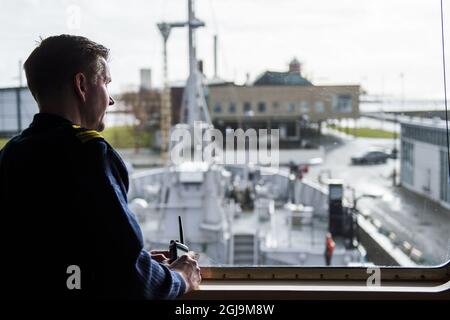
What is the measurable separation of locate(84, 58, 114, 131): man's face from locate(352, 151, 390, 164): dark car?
6338mm

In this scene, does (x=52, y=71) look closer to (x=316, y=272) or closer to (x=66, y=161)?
(x=66, y=161)

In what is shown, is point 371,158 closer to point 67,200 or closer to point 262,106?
point 262,106

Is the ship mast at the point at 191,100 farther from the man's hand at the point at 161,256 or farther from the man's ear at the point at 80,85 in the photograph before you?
the man's ear at the point at 80,85

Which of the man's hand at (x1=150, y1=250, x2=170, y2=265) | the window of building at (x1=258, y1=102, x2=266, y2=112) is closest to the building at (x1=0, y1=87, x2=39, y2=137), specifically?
the man's hand at (x1=150, y1=250, x2=170, y2=265)

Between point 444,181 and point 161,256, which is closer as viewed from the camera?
point 161,256

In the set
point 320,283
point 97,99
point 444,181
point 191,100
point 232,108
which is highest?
point 191,100

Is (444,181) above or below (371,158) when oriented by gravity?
above

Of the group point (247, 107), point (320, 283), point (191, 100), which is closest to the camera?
point (320, 283)

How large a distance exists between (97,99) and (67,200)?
0.19 m

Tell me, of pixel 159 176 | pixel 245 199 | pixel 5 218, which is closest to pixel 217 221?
pixel 245 199

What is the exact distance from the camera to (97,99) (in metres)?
0.88

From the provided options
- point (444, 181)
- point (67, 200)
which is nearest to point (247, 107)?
point (444, 181)

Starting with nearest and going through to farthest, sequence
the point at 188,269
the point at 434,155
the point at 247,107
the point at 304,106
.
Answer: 1. the point at 188,269
2. the point at 434,155
3. the point at 304,106
4. the point at 247,107
